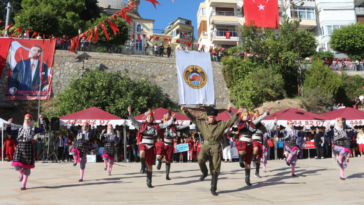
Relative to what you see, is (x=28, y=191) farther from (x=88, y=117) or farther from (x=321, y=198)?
(x=88, y=117)

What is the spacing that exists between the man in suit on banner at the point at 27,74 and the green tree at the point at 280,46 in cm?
1989

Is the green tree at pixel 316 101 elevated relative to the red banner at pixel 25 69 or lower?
lower

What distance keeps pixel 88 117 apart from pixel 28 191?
1008cm

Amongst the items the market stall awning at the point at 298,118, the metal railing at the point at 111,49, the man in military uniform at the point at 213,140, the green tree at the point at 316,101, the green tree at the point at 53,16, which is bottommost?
the man in military uniform at the point at 213,140

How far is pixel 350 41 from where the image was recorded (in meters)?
42.0

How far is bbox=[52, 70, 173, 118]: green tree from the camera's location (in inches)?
958

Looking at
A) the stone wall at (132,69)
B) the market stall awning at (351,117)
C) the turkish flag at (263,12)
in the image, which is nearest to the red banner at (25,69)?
the stone wall at (132,69)

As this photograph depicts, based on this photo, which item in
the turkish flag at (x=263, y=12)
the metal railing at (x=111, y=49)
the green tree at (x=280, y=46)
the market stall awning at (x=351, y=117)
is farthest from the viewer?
the turkish flag at (x=263, y=12)

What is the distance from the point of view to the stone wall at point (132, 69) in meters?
27.9

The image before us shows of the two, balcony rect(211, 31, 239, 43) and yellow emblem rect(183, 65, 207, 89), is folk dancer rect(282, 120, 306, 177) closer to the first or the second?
yellow emblem rect(183, 65, 207, 89)

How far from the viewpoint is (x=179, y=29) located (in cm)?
6431

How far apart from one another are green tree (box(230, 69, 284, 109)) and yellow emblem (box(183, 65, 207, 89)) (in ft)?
13.9

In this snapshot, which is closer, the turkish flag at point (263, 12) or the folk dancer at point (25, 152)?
the folk dancer at point (25, 152)

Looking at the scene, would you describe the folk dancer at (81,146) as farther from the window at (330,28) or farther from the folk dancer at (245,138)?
the window at (330,28)
